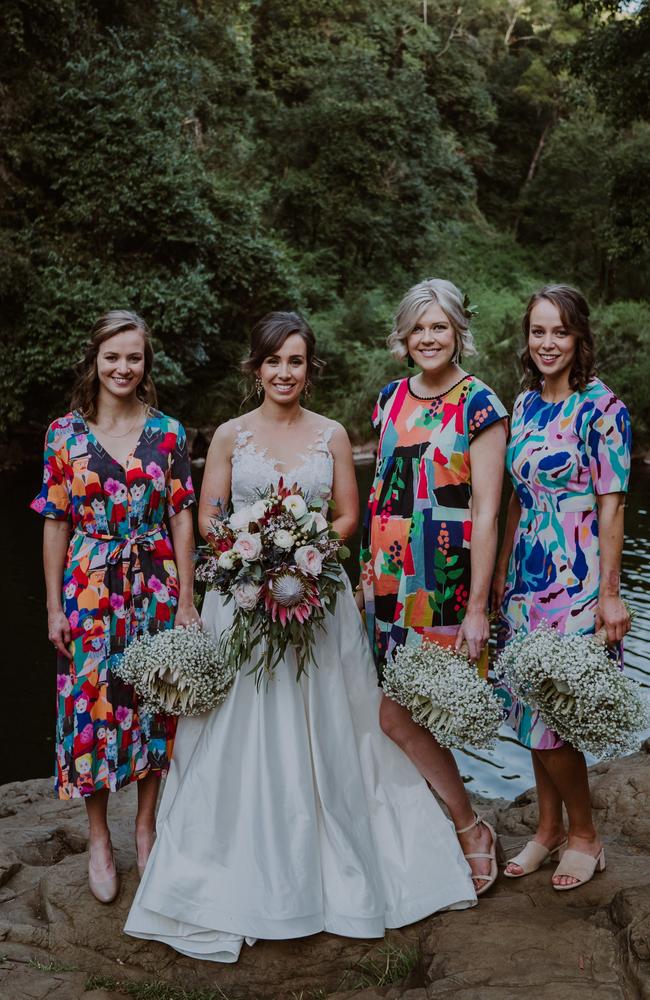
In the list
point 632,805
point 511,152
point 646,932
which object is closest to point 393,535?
point 646,932

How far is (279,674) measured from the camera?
147 inches

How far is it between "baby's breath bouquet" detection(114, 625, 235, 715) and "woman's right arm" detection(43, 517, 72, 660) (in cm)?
29

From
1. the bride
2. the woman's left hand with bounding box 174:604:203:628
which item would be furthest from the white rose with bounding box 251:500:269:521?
the woman's left hand with bounding box 174:604:203:628

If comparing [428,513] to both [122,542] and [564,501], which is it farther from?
[122,542]

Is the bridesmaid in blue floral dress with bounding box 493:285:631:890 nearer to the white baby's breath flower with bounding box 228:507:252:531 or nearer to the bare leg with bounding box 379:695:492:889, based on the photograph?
the bare leg with bounding box 379:695:492:889

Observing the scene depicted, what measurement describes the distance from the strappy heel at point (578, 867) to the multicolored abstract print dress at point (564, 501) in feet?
1.60

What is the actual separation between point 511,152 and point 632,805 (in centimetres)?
4078

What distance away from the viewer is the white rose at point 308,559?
3.36 m

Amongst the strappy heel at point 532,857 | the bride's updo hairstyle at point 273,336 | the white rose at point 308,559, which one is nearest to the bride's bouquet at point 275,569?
the white rose at point 308,559

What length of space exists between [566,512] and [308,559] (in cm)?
104

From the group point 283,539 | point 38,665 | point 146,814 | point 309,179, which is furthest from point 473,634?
point 309,179

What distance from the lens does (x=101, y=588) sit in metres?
3.82

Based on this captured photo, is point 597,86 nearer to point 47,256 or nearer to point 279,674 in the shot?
A: point 47,256

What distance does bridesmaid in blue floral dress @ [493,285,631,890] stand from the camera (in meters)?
3.44
